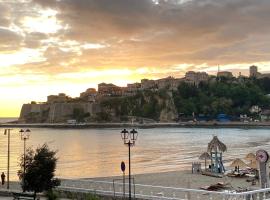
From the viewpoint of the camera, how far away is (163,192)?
→ 24.9 meters

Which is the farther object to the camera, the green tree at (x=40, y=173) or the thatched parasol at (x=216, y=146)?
the thatched parasol at (x=216, y=146)

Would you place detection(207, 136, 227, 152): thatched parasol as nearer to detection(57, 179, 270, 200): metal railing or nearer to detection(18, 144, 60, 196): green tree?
detection(57, 179, 270, 200): metal railing

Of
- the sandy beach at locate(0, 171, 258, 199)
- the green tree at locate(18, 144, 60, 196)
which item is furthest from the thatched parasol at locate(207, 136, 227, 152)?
the green tree at locate(18, 144, 60, 196)

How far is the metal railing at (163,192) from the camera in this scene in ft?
66.3

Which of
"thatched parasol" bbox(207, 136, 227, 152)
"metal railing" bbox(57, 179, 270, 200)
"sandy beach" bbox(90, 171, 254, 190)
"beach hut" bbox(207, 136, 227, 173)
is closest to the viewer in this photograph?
"metal railing" bbox(57, 179, 270, 200)

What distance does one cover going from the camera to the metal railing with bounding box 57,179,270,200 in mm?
20203

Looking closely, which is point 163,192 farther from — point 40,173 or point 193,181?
point 193,181

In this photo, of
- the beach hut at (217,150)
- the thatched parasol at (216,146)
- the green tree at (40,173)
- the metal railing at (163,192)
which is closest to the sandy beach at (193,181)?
the beach hut at (217,150)

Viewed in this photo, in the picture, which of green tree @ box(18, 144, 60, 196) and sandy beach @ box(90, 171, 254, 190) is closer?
green tree @ box(18, 144, 60, 196)

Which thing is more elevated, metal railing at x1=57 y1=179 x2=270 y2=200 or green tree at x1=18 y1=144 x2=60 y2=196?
green tree at x1=18 y1=144 x2=60 y2=196

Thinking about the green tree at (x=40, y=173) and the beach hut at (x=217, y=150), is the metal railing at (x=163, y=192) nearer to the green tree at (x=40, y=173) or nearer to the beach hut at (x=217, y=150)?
the green tree at (x=40, y=173)

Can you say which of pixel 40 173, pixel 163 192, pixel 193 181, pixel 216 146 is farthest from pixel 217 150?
pixel 40 173

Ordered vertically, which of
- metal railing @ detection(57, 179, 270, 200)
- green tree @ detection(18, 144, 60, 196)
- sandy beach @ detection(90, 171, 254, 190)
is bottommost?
sandy beach @ detection(90, 171, 254, 190)

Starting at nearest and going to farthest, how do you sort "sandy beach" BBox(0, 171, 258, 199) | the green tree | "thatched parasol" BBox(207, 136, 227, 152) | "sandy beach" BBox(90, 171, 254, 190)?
the green tree → "sandy beach" BBox(0, 171, 258, 199) → "sandy beach" BBox(90, 171, 254, 190) → "thatched parasol" BBox(207, 136, 227, 152)
